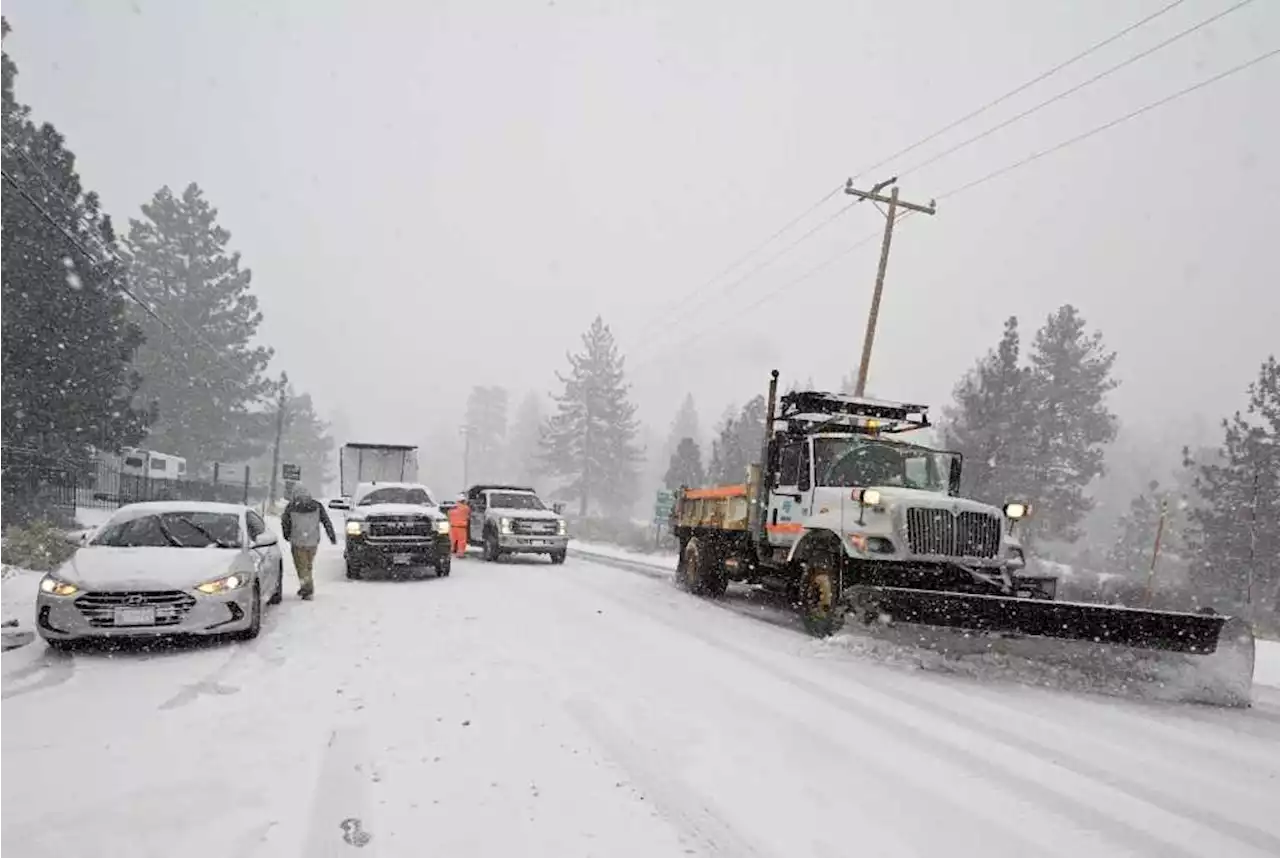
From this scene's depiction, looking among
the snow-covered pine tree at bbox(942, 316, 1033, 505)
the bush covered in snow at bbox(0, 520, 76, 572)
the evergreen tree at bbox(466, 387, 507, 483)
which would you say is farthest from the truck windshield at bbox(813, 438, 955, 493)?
the evergreen tree at bbox(466, 387, 507, 483)

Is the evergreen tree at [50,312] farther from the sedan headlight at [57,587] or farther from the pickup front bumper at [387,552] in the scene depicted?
the sedan headlight at [57,587]

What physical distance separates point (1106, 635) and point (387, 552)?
11.1 meters

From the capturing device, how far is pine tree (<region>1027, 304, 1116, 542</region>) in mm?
35688

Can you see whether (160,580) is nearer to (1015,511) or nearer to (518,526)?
(1015,511)

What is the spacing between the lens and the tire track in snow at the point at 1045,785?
12.9 ft

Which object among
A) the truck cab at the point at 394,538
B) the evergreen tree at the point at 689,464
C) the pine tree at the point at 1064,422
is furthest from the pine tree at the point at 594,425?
the truck cab at the point at 394,538

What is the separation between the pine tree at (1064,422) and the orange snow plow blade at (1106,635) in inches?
1159

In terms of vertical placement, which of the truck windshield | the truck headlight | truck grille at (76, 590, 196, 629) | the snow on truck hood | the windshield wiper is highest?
the truck windshield

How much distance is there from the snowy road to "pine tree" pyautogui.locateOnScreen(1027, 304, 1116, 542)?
30576 millimetres

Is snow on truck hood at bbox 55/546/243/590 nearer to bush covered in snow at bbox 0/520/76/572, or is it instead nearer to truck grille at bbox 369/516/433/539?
bush covered in snow at bbox 0/520/76/572

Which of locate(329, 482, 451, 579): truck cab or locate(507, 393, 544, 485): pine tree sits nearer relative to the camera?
locate(329, 482, 451, 579): truck cab

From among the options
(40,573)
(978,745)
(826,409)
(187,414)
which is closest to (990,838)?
(978,745)

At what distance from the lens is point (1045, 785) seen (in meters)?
4.59

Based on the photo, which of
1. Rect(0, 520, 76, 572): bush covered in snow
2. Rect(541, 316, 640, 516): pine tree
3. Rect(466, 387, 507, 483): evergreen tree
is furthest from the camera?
Rect(466, 387, 507, 483): evergreen tree
